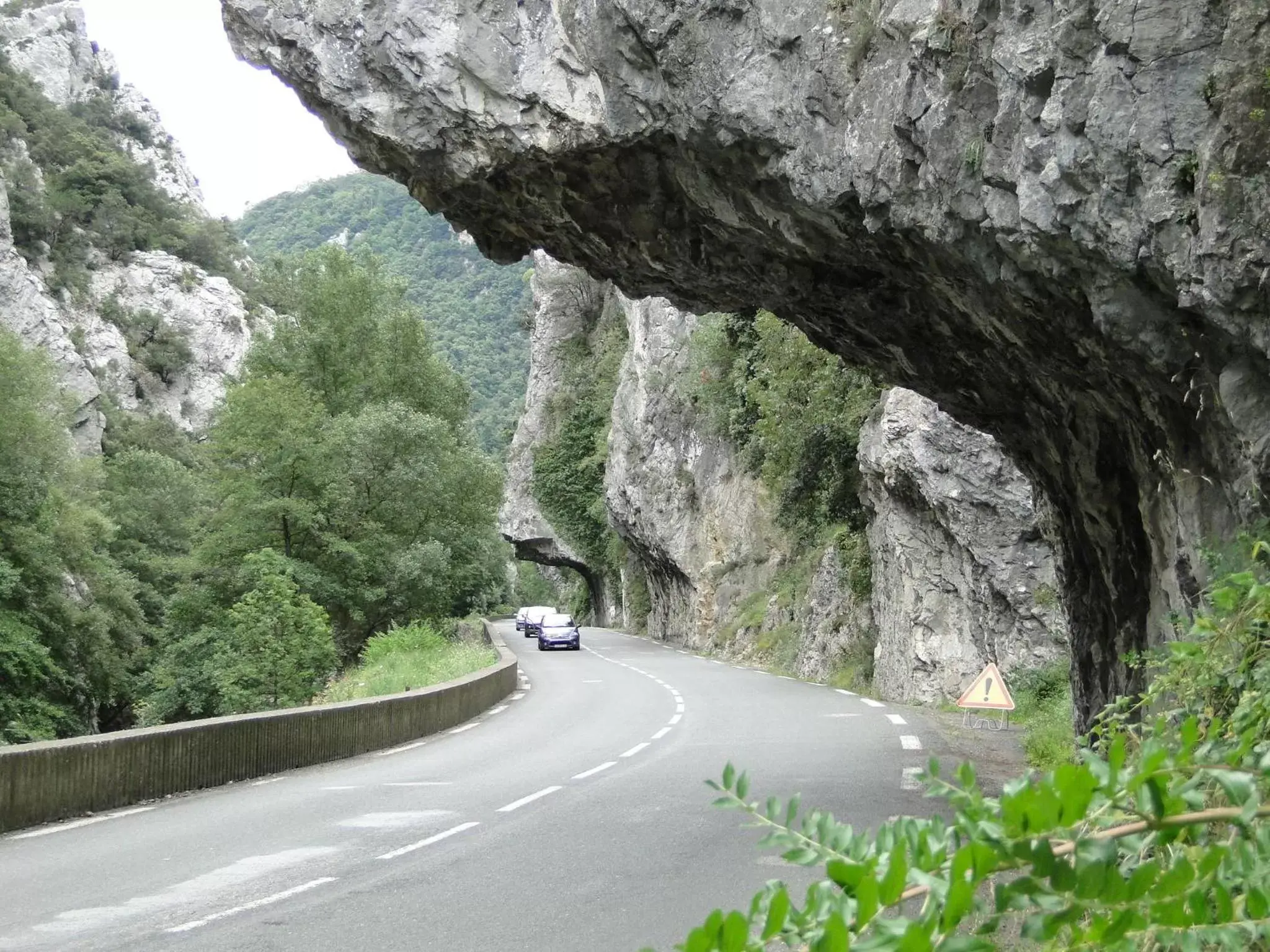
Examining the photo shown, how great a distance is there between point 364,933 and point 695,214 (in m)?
6.76

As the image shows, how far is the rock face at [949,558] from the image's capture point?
2111 centimetres

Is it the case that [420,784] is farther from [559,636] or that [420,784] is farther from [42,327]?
[42,327]

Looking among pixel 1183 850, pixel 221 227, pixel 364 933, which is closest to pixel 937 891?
pixel 1183 850

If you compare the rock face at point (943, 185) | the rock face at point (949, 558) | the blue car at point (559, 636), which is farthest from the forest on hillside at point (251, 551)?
the rock face at point (943, 185)

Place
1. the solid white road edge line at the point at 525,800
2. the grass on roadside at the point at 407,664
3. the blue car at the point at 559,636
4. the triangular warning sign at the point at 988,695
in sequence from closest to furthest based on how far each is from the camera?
the solid white road edge line at the point at 525,800, the triangular warning sign at the point at 988,695, the grass on roadside at the point at 407,664, the blue car at the point at 559,636

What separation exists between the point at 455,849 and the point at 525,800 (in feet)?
8.19

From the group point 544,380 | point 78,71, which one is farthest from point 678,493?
point 78,71

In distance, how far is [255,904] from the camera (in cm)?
721

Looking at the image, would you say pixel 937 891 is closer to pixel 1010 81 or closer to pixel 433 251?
pixel 1010 81

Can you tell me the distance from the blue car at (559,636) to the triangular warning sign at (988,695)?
2803 centimetres

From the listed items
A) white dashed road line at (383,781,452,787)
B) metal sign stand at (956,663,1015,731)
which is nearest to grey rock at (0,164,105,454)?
white dashed road line at (383,781,452,787)

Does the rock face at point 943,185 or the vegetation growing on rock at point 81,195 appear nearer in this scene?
the rock face at point 943,185

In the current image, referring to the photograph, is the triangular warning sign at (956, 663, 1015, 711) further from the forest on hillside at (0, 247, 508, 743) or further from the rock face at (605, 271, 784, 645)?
the rock face at (605, 271, 784, 645)

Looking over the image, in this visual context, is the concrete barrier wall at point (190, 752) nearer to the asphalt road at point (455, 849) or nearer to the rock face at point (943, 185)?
the asphalt road at point (455, 849)
